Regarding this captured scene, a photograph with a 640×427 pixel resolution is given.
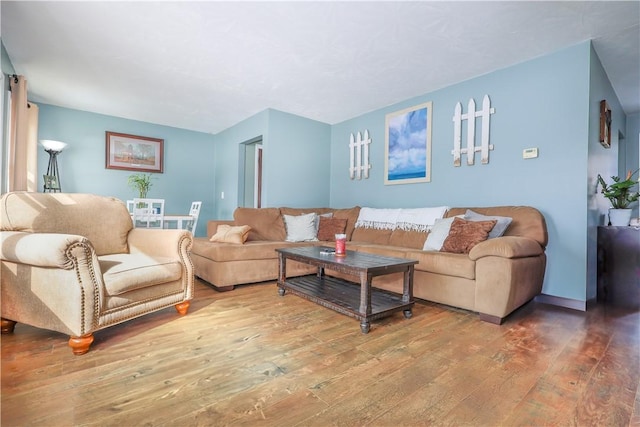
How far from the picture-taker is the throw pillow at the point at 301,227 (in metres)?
3.87

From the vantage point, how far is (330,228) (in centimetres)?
401

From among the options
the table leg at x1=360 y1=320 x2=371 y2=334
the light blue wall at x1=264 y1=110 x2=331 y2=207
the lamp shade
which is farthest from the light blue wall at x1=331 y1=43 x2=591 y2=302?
the lamp shade

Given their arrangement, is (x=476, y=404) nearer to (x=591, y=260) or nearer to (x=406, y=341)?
(x=406, y=341)

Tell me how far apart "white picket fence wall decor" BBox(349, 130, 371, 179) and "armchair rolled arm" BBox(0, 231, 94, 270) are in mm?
3679

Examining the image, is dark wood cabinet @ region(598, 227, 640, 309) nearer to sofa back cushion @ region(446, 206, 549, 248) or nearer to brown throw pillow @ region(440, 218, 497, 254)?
sofa back cushion @ region(446, 206, 549, 248)

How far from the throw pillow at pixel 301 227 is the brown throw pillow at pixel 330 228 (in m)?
0.08

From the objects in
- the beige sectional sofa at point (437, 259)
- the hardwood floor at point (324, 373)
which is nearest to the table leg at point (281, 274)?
the beige sectional sofa at point (437, 259)

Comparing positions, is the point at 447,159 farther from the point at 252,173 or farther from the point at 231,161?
the point at 231,161

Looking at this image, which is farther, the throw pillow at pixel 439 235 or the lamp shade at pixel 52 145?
the lamp shade at pixel 52 145

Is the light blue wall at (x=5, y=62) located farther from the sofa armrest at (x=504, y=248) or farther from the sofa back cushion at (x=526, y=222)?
the sofa back cushion at (x=526, y=222)

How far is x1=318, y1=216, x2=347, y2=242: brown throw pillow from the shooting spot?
3.96 m

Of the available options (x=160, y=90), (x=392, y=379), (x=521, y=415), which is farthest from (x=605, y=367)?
(x=160, y=90)

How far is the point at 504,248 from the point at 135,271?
8.26 ft

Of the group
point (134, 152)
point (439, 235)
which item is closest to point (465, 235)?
point (439, 235)
